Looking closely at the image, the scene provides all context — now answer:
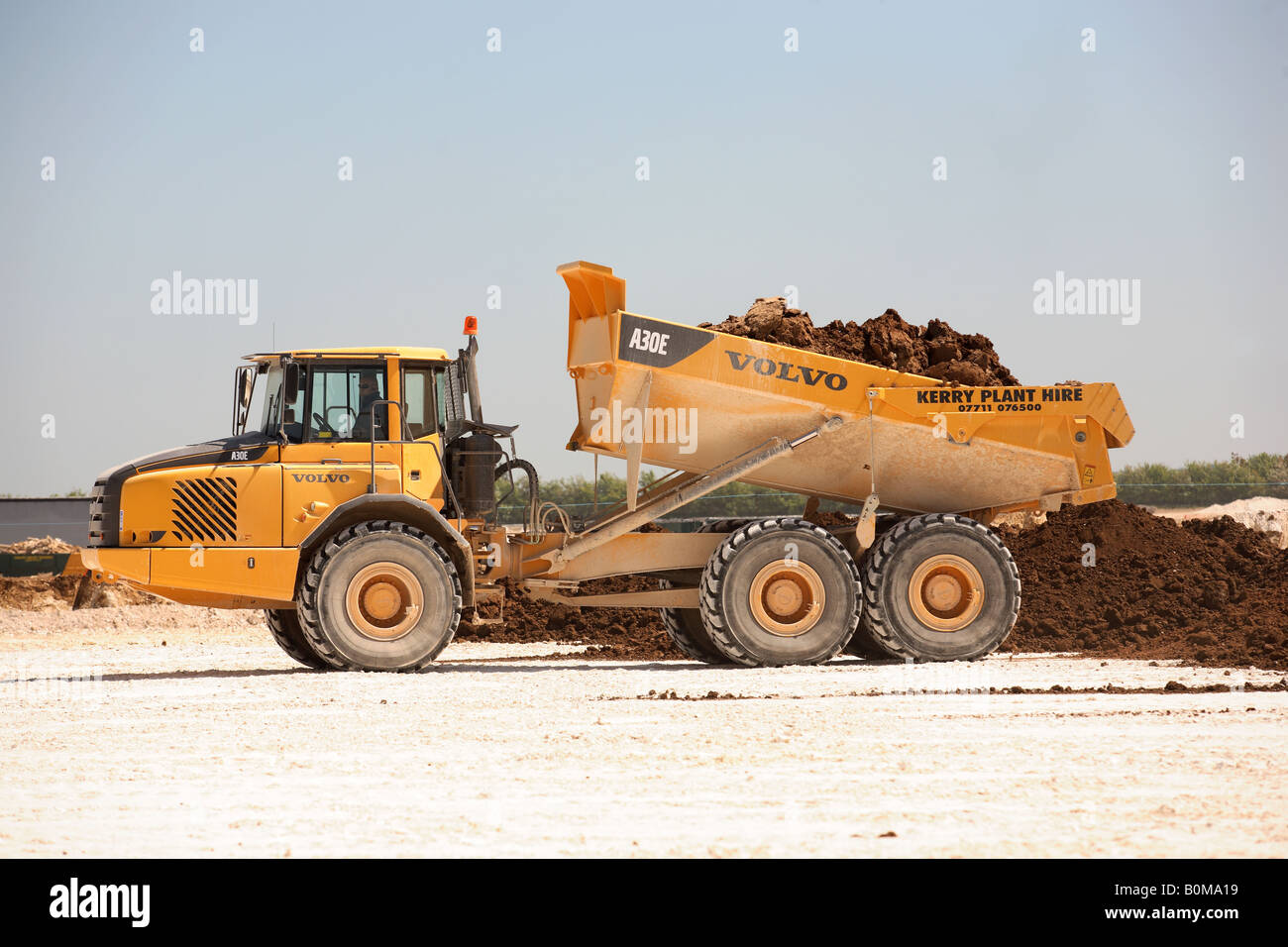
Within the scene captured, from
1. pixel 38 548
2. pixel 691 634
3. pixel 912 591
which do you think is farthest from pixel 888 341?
pixel 38 548

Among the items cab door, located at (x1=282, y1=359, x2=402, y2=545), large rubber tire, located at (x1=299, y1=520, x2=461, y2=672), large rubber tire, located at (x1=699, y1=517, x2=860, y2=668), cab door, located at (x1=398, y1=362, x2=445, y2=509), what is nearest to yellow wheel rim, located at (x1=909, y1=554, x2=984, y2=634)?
large rubber tire, located at (x1=699, y1=517, x2=860, y2=668)

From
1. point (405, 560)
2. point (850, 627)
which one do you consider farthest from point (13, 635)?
point (850, 627)

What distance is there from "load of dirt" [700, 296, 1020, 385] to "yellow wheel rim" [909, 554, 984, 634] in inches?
74.8

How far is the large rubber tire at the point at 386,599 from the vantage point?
41.0 ft

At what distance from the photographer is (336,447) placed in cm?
1280

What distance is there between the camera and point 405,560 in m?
12.7

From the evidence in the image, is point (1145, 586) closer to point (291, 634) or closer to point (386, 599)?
point (386, 599)

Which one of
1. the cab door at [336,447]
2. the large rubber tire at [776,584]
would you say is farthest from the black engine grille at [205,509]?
the large rubber tire at [776,584]

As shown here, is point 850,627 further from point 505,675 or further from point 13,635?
point 13,635

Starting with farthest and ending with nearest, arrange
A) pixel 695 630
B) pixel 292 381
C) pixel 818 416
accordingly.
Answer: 1. pixel 695 630
2. pixel 818 416
3. pixel 292 381

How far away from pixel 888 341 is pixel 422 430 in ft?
16.1

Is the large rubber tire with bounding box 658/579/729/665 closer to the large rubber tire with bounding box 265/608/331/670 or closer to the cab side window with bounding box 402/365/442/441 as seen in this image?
the cab side window with bounding box 402/365/442/441

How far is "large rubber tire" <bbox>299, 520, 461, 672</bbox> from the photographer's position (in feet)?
41.0

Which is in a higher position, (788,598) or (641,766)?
(788,598)
